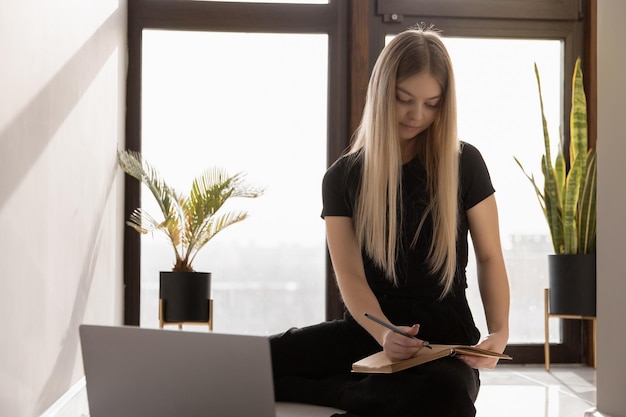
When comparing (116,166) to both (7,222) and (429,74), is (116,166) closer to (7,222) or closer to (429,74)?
(7,222)

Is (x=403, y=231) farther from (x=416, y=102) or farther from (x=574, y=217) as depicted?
(x=574, y=217)

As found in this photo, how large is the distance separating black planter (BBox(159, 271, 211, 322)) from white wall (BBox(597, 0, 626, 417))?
2150mm

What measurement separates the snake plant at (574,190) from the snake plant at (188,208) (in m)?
1.63

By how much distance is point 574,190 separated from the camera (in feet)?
15.1

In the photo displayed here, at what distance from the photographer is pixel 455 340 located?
2143mm

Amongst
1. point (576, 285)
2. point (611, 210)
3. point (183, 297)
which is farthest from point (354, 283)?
point (576, 285)

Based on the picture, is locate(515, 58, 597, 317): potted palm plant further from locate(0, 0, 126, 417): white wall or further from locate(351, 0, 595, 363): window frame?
locate(0, 0, 126, 417): white wall

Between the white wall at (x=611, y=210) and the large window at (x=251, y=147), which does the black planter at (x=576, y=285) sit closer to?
the large window at (x=251, y=147)

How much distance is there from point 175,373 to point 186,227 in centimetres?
304

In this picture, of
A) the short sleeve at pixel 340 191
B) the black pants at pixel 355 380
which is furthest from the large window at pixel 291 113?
the black pants at pixel 355 380

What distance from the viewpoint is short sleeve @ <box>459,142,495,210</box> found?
7.66 ft

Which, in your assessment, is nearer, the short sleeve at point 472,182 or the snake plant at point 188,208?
the short sleeve at point 472,182

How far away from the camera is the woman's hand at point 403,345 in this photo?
183cm

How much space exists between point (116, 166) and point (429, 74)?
2.73 meters
